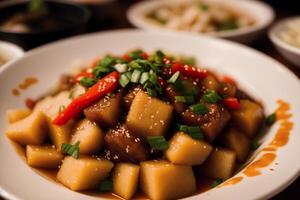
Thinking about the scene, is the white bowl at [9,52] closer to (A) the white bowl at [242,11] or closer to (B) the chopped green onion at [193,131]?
(A) the white bowl at [242,11]

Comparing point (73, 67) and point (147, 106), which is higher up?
point (147, 106)

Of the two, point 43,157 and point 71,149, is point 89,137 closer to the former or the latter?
point 71,149

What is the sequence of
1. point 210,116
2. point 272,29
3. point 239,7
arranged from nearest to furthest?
point 210,116
point 272,29
point 239,7

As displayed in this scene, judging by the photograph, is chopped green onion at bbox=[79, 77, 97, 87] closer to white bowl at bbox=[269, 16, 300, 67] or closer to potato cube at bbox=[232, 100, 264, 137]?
potato cube at bbox=[232, 100, 264, 137]

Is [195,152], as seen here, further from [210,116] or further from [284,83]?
[284,83]

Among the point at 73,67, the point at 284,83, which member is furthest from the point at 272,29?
the point at 73,67

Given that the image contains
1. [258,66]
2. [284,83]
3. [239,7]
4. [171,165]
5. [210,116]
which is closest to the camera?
[171,165]

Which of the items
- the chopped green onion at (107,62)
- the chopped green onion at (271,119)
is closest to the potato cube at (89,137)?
the chopped green onion at (107,62)

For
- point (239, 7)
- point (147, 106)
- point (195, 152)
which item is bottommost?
point (239, 7)
